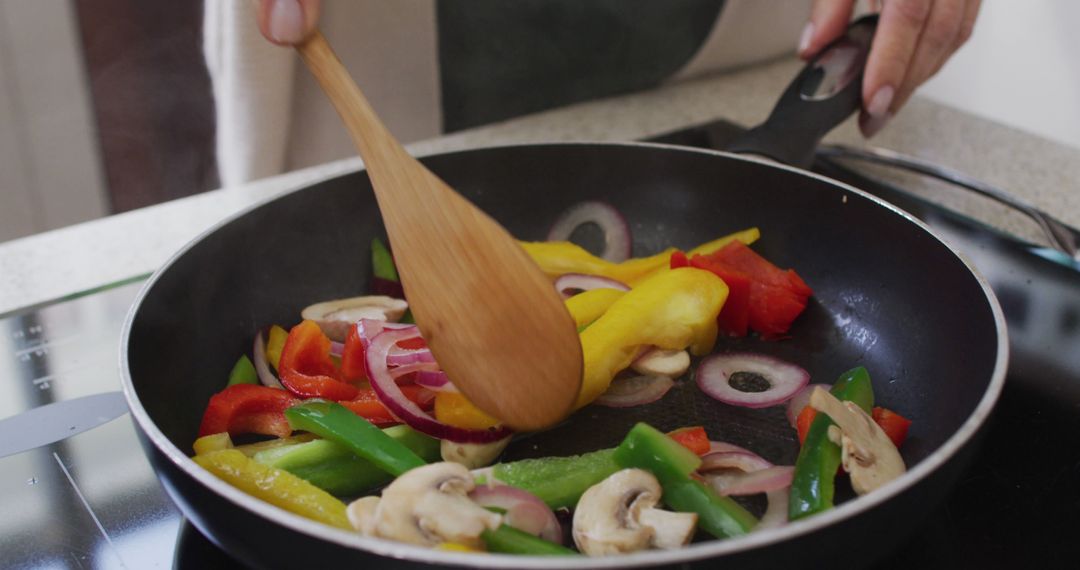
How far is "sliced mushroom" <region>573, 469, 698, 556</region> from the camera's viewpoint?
77cm

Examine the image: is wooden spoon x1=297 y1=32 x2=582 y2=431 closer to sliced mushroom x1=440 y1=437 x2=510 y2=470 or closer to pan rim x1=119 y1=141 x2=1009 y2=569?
sliced mushroom x1=440 y1=437 x2=510 y2=470

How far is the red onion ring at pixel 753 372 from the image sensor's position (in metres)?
1.04

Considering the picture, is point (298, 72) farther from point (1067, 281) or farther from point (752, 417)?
point (1067, 281)

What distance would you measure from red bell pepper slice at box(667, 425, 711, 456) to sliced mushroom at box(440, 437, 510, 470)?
177 mm

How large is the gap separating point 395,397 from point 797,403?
0.43m

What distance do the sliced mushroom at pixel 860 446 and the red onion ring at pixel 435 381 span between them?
0.37 metres

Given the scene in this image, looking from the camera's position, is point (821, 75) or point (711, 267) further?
point (821, 75)

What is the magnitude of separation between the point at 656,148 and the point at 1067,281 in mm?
545

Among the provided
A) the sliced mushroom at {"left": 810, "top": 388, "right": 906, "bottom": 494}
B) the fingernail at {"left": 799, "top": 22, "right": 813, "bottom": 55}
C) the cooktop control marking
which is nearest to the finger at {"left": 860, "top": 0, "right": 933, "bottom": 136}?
the fingernail at {"left": 799, "top": 22, "right": 813, "bottom": 55}

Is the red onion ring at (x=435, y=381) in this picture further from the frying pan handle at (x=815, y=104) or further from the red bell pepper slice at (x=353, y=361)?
the frying pan handle at (x=815, y=104)

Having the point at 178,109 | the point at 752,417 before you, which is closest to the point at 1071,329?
the point at 752,417

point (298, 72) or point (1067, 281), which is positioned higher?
point (298, 72)

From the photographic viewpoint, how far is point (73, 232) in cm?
146

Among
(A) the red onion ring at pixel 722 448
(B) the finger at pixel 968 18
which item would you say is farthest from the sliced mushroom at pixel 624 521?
(B) the finger at pixel 968 18
